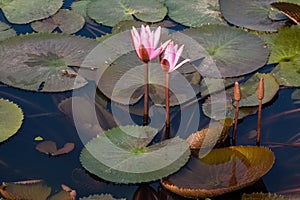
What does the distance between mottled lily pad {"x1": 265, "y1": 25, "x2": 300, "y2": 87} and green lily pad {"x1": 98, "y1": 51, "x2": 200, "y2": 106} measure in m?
0.43

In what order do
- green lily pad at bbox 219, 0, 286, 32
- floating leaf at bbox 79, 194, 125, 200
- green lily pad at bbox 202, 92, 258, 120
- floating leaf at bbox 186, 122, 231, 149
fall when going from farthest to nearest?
green lily pad at bbox 219, 0, 286, 32 → green lily pad at bbox 202, 92, 258, 120 → floating leaf at bbox 186, 122, 231, 149 → floating leaf at bbox 79, 194, 125, 200

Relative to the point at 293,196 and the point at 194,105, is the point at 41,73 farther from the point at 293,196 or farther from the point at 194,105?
the point at 293,196

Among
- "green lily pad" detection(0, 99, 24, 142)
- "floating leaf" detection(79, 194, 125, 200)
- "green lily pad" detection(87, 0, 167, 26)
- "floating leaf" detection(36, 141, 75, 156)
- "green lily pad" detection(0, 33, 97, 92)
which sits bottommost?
"floating leaf" detection(36, 141, 75, 156)

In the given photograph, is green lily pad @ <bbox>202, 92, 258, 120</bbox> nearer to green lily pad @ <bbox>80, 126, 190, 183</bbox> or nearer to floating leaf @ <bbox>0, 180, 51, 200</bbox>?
green lily pad @ <bbox>80, 126, 190, 183</bbox>

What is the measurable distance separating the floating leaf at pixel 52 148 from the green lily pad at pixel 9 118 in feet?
0.46

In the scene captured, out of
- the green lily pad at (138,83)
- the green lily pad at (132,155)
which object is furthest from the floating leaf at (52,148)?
the green lily pad at (138,83)

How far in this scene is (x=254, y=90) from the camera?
263cm

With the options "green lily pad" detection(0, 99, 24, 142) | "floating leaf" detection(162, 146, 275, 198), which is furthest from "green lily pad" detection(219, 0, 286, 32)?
"green lily pad" detection(0, 99, 24, 142)

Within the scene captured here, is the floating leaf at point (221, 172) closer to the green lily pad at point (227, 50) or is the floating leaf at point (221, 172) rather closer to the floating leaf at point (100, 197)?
the floating leaf at point (100, 197)

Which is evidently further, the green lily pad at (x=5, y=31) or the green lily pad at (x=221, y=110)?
the green lily pad at (x=5, y=31)

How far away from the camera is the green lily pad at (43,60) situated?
268 centimetres

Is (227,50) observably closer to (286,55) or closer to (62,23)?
(286,55)

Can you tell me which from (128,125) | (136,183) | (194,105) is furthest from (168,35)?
(136,183)

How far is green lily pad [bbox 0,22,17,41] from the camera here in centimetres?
303
